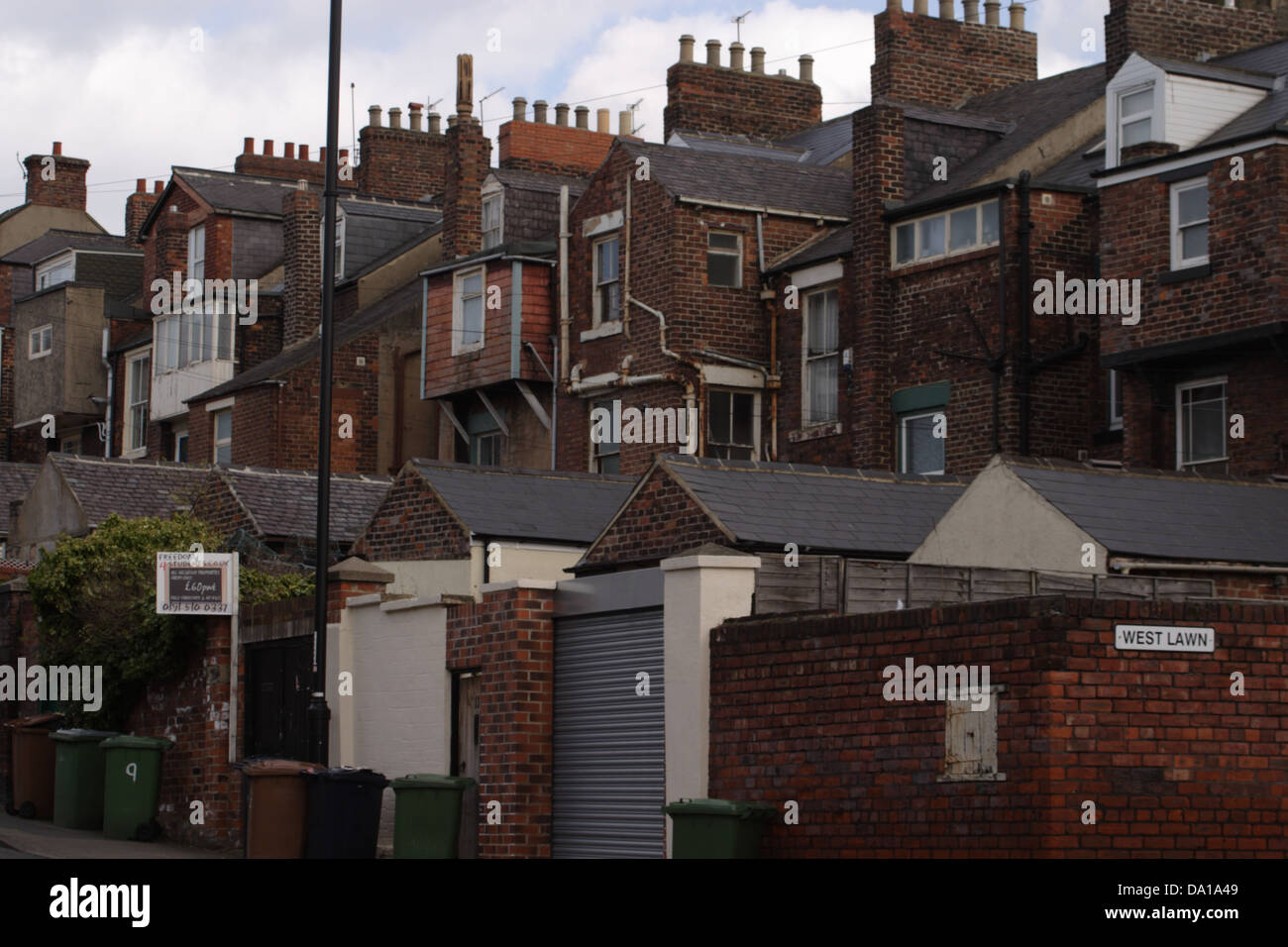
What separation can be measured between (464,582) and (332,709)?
4.05m

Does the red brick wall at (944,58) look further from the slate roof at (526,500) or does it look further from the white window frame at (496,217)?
the slate roof at (526,500)

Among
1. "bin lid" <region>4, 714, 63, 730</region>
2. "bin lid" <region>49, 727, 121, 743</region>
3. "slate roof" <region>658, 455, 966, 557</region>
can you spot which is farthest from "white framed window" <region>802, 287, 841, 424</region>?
"bin lid" <region>49, 727, 121, 743</region>

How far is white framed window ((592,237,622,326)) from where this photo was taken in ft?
117

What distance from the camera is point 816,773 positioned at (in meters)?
15.2

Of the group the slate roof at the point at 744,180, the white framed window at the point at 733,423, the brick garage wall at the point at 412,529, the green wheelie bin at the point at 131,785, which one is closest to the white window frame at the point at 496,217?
the slate roof at the point at 744,180

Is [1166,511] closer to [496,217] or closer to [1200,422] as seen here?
[1200,422]

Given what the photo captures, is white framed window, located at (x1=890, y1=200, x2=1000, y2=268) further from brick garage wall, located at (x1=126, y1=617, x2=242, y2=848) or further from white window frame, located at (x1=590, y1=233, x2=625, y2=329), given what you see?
brick garage wall, located at (x1=126, y1=617, x2=242, y2=848)

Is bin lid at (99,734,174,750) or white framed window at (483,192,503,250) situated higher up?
white framed window at (483,192,503,250)

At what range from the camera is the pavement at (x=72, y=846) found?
64.6ft

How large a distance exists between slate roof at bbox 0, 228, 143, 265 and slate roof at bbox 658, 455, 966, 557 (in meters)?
35.9

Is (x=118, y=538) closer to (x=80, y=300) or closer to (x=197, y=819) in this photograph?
(x=197, y=819)
